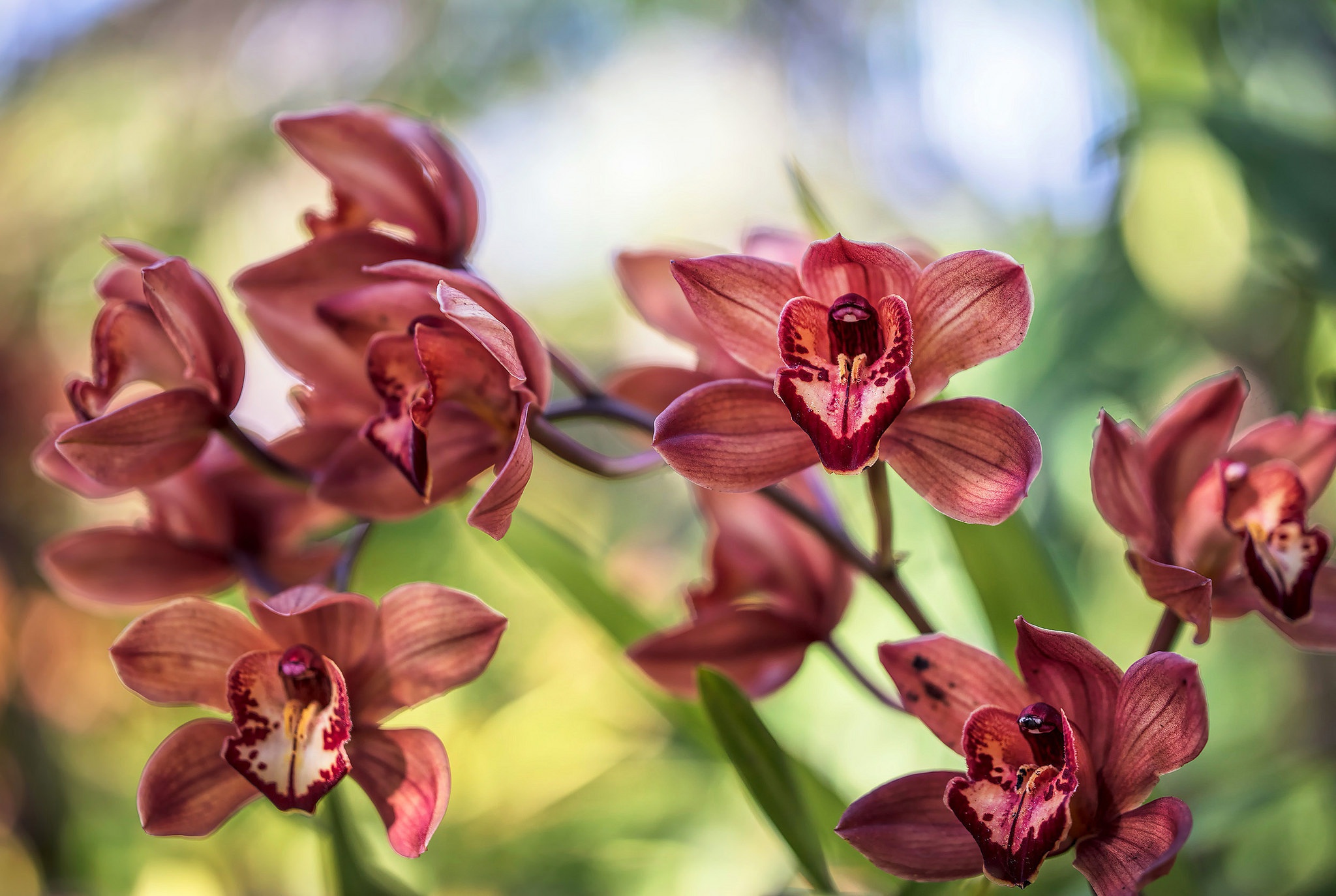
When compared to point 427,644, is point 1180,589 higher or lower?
higher

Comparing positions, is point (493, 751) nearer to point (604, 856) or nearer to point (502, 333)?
point (604, 856)

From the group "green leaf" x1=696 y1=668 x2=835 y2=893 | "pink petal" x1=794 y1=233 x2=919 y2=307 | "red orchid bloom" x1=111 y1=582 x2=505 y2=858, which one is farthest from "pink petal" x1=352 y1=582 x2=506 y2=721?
"pink petal" x1=794 y1=233 x2=919 y2=307

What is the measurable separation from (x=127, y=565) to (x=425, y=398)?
0.89 ft

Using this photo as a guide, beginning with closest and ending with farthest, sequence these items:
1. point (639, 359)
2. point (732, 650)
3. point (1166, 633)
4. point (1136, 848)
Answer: point (1136, 848), point (1166, 633), point (732, 650), point (639, 359)

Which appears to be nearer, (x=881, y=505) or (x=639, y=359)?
(x=881, y=505)

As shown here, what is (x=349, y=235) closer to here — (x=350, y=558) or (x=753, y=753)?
(x=350, y=558)

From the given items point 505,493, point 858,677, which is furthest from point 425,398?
point 858,677

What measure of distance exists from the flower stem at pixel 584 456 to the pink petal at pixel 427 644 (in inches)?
3.2

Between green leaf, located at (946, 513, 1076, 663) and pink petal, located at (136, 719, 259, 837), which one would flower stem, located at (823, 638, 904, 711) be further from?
pink petal, located at (136, 719, 259, 837)

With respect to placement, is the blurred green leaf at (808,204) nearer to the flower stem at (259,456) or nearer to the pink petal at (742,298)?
the pink petal at (742,298)

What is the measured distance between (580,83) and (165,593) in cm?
267

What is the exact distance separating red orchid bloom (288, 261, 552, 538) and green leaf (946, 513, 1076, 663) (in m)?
0.26

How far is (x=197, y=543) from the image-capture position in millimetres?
576

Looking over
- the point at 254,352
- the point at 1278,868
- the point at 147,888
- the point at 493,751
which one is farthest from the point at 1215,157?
the point at 254,352
